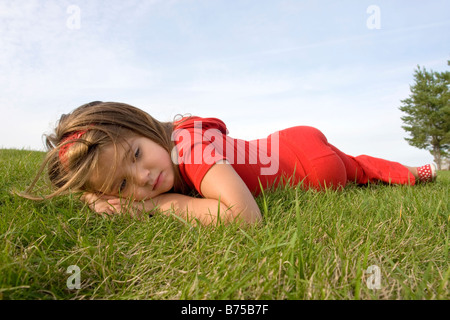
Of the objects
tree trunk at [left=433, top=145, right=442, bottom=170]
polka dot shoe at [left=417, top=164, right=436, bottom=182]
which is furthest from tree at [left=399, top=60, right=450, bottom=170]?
polka dot shoe at [left=417, top=164, right=436, bottom=182]

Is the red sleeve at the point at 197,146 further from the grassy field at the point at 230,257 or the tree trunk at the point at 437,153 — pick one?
the tree trunk at the point at 437,153

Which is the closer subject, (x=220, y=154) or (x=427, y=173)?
(x=220, y=154)

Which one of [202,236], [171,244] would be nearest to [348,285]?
[202,236]

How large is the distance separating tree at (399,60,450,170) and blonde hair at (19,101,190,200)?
96.4 feet

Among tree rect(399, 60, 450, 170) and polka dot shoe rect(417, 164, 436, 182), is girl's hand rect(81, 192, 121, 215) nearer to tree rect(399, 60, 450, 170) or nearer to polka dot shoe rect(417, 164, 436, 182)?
polka dot shoe rect(417, 164, 436, 182)

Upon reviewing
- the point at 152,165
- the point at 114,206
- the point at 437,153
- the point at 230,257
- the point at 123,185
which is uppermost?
the point at 437,153

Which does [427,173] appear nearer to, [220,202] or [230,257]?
[220,202]

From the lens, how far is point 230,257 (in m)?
1.33

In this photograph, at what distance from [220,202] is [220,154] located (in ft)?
1.07

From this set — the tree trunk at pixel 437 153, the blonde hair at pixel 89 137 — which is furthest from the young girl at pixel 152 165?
the tree trunk at pixel 437 153

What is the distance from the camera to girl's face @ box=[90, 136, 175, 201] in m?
2.07

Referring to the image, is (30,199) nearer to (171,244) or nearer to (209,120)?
(171,244)

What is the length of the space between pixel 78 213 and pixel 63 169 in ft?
1.91

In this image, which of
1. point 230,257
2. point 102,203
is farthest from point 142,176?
point 230,257
